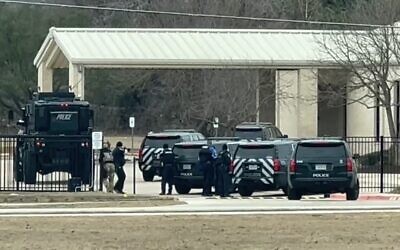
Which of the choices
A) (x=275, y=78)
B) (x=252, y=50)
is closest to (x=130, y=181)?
(x=252, y=50)

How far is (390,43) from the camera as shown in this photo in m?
52.1

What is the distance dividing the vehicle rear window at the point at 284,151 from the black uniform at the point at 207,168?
2.16 m

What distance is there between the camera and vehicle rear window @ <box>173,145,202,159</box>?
36.2m

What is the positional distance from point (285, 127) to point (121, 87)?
25.9 metres

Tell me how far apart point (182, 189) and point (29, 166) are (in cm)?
477

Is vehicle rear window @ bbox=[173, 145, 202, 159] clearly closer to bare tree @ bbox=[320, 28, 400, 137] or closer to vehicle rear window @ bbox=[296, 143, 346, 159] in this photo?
vehicle rear window @ bbox=[296, 143, 346, 159]

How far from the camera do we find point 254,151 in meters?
33.9

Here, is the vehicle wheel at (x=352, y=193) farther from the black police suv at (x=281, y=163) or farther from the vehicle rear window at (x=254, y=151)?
the vehicle rear window at (x=254, y=151)

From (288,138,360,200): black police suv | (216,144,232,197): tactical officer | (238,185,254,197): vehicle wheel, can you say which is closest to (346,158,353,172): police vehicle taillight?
(288,138,360,200): black police suv

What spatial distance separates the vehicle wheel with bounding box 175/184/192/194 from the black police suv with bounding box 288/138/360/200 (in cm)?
547

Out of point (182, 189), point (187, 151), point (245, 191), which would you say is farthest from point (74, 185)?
point (187, 151)

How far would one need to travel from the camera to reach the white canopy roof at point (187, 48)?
2206 inches

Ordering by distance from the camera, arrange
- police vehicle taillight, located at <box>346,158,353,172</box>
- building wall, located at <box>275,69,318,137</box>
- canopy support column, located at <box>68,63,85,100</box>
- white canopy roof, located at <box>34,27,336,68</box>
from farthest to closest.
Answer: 1. building wall, located at <box>275,69,318,137</box>
2. white canopy roof, located at <box>34,27,336,68</box>
3. canopy support column, located at <box>68,63,85,100</box>
4. police vehicle taillight, located at <box>346,158,353,172</box>

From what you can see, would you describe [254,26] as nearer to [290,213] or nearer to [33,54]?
[33,54]
